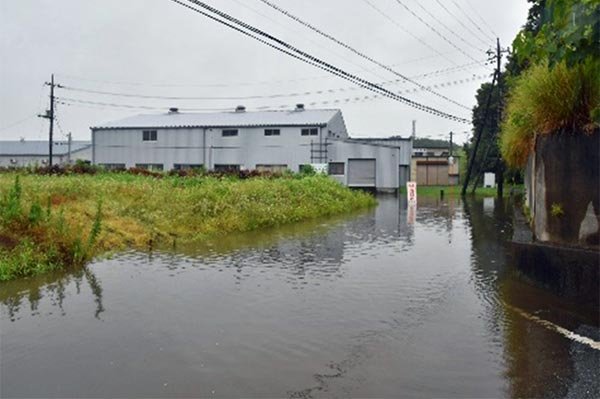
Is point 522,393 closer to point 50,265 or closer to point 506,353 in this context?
point 506,353

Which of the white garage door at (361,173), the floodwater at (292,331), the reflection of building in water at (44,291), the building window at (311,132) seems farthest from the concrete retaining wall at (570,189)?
the white garage door at (361,173)

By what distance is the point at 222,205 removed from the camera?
15.1 metres

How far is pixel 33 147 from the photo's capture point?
63.0m

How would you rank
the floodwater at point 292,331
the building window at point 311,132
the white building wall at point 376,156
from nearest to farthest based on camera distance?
the floodwater at point 292,331, the building window at point 311,132, the white building wall at point 376,156

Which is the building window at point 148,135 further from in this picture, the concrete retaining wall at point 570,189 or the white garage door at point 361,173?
the concrete retaining wall at point 570,189

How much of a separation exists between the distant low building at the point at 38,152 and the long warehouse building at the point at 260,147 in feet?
54.6

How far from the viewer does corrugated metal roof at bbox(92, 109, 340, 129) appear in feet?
132

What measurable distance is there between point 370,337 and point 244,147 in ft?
118

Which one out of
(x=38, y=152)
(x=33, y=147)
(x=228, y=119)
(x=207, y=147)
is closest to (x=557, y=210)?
(x=207, y=147)

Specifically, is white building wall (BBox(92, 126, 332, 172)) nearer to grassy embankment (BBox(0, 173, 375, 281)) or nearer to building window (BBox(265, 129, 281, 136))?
building window (BBox(265, 129, 281, 136))

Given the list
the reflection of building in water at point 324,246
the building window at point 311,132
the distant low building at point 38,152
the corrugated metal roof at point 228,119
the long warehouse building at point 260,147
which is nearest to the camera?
the reflection of building in water at point 324,246

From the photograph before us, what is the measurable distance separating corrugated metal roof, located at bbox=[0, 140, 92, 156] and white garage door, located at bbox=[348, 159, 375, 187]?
3436 centimetres

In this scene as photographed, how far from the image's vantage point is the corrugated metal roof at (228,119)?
132 ft

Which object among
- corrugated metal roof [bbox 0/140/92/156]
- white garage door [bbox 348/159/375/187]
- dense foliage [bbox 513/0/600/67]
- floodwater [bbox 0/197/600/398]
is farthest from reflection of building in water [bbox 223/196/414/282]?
corrugated metal roof [bbox 0/140/92/156]
